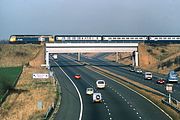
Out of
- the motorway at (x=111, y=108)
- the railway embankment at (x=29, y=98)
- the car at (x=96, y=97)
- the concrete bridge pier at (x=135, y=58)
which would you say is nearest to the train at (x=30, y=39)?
the railway embankment at (x=29, y=98)

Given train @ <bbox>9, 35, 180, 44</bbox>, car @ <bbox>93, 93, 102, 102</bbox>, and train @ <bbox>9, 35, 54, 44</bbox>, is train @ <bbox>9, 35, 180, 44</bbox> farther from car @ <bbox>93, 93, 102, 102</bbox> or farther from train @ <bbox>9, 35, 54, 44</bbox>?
car @ <bbox>93, 93, 102, 102</bbox>

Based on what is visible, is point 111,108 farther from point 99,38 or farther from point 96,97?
point 99,38

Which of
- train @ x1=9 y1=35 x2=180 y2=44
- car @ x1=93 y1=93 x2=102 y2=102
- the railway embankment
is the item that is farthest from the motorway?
train @ x1=9 y1=35 x2=180 y2=44

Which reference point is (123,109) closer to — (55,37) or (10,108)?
(10,108)

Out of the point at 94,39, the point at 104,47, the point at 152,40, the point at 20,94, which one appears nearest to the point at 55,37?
the point at 94,39

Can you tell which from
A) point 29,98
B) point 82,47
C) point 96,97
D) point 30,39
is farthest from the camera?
point 30,39

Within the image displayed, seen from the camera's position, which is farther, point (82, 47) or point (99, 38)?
point (99, 38)

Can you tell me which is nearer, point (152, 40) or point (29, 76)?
point (29, 76)

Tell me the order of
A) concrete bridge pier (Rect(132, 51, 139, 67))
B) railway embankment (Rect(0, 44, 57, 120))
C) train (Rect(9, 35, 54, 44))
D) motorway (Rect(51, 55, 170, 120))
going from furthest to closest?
train (Rect(9, 35, 54, 44)) → concrete bridge pier (Rect(132, 51, 139, 67)) → railway embankment (Rect(0, 44, 57, 120)) → motorway (Rect(51, 55, 170, 120))

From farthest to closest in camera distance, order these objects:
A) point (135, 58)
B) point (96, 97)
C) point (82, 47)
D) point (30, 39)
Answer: point (30, 39) → point (135, 58) → point (82, 47) → point (96, 97)

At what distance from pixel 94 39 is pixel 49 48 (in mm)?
25562

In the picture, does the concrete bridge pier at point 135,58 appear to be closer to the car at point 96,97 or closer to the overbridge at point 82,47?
the overbridge at point 82,47

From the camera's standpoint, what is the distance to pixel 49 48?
137125mm

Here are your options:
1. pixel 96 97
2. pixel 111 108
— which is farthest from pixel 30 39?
pixel 111 108
